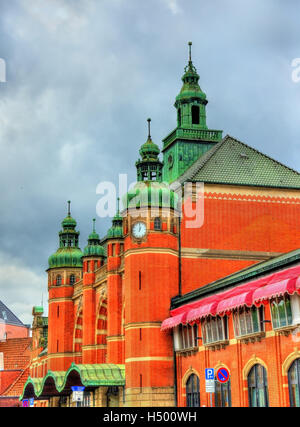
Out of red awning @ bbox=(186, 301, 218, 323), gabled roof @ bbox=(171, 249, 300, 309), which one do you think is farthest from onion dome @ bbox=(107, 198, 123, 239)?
red awning @ bbox=(186, 301, 218, 323)

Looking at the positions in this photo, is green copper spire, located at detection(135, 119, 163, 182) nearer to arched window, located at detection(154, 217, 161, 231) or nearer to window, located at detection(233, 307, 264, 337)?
arched window, located at detection(154, 217, 161, 231)

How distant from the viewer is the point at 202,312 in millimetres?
47875

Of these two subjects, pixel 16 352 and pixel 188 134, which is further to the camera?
pixel 16 352

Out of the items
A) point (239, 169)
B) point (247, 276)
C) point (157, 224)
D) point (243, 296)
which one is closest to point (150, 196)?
point (157, 224)

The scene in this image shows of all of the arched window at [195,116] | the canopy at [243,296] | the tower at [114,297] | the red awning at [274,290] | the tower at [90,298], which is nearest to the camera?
the red awning at [274,290]

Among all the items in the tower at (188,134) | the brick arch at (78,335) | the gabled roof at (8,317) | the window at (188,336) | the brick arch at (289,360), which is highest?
the tower at (188,134)

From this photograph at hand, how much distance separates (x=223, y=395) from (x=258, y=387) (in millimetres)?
4702

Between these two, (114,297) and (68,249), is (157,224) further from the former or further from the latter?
(68,249)

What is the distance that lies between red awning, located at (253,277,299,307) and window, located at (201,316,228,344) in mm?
6167

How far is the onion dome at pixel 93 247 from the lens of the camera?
80312 mm

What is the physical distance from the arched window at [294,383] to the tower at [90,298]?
129 feet

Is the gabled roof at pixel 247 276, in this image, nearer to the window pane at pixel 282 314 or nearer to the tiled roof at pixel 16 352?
the window pane at pixel 282 314

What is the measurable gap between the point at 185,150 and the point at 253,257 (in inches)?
611

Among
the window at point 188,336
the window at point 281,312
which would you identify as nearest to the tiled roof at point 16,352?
the window at point 188,336
